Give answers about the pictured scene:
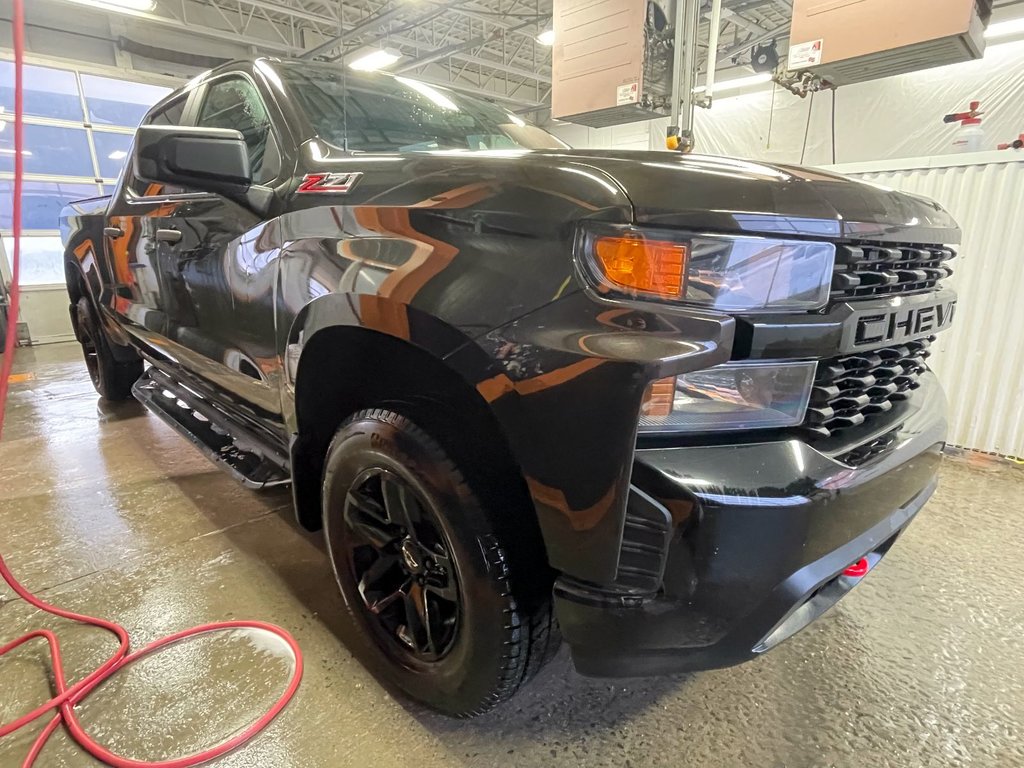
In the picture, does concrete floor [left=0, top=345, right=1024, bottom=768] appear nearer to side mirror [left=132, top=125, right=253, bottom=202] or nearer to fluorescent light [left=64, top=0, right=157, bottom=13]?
side mirror [left=132, top=125, right=253, bottom=202]

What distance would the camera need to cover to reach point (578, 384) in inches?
35.5

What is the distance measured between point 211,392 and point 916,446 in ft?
7.67

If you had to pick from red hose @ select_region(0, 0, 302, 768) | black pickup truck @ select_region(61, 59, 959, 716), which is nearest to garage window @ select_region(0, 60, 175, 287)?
red hose @ select_region(0, 0, 302, 768)

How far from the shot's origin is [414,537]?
133 cm

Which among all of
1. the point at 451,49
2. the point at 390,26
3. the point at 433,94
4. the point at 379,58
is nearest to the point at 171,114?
the point at 433,94

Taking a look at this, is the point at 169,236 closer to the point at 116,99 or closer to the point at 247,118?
the point at 247,118

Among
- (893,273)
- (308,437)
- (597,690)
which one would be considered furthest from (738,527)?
(308,437)

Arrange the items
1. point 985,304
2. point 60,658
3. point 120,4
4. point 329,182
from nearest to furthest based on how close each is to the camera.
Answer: point 329,182
point 60,658
point 985,304
point 120,4

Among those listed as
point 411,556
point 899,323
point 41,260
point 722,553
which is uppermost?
point 899,323

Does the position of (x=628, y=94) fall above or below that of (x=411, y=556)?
above

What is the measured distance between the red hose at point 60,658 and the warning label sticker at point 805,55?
326cm

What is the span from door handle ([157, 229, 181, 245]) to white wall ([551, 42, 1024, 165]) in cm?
532

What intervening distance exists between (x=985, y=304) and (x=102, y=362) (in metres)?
5.34

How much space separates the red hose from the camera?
128 centimetres
